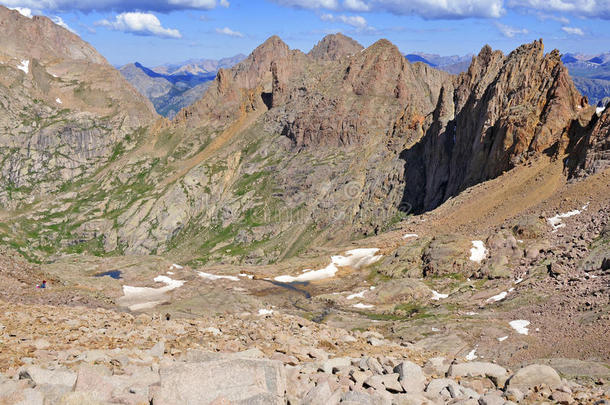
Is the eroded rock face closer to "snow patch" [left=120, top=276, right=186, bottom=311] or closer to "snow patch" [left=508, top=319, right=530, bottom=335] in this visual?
"snow patch" [left=508, top=319, right=530, bottom=335]

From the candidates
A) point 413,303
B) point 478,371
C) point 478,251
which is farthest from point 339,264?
point 478,371

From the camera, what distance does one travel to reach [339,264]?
108062 mm

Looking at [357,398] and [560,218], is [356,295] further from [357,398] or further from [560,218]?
[357,398]

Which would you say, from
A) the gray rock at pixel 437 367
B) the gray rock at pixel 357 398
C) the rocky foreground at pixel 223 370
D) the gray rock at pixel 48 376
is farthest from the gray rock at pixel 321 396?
the gray rock at pixel 437 367

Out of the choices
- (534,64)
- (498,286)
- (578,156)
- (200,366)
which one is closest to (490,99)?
(534,64)

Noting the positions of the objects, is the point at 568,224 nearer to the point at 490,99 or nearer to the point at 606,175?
the point at 606,175

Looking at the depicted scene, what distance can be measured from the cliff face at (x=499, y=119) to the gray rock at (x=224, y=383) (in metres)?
99.2

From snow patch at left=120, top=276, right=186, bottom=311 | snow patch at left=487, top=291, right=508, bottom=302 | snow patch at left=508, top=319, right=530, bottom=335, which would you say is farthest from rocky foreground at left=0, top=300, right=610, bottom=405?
snow patch at left=487, top=291, right=508, bottom=302

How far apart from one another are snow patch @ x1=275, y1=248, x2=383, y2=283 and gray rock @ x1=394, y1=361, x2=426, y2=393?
8098 centimetres

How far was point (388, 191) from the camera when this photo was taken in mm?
196125

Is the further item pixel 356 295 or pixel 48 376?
pixel 356 295

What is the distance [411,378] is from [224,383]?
7.82 m

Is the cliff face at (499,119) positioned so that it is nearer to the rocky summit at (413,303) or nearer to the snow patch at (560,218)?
the rocky summit at (413,303)

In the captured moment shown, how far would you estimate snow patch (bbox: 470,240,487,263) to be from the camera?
82250 mm
